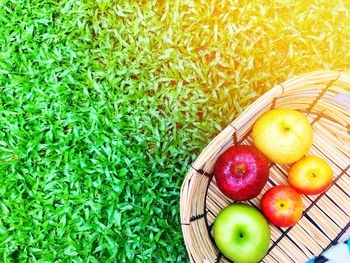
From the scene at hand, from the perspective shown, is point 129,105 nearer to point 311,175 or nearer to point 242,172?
point 242,172

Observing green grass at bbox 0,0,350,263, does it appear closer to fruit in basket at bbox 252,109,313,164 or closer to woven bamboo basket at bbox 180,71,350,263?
woven bamboo basket at bbox 180,71,350,263

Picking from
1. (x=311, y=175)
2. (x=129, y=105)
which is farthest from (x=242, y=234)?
(x=129, y=105)

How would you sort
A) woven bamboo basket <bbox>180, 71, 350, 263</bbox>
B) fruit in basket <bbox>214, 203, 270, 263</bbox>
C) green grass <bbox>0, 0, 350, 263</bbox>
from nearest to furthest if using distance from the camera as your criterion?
fruit in basket <bbox>214, 203, 270, 263</bbox>, woven bamboo basket <bbox>180, 71, 350, 263</bbox>, green grass <bbox>0, 0, 350, 263</bbox>

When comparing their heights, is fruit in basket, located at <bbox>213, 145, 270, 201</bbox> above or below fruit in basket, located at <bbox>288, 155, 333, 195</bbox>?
below

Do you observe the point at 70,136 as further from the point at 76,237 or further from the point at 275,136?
the point at 275,136

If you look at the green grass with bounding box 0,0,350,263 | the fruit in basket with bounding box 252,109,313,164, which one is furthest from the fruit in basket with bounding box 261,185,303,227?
the green grass with bounding box 0,0,350,263

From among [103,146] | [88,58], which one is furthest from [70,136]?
[88,58]
